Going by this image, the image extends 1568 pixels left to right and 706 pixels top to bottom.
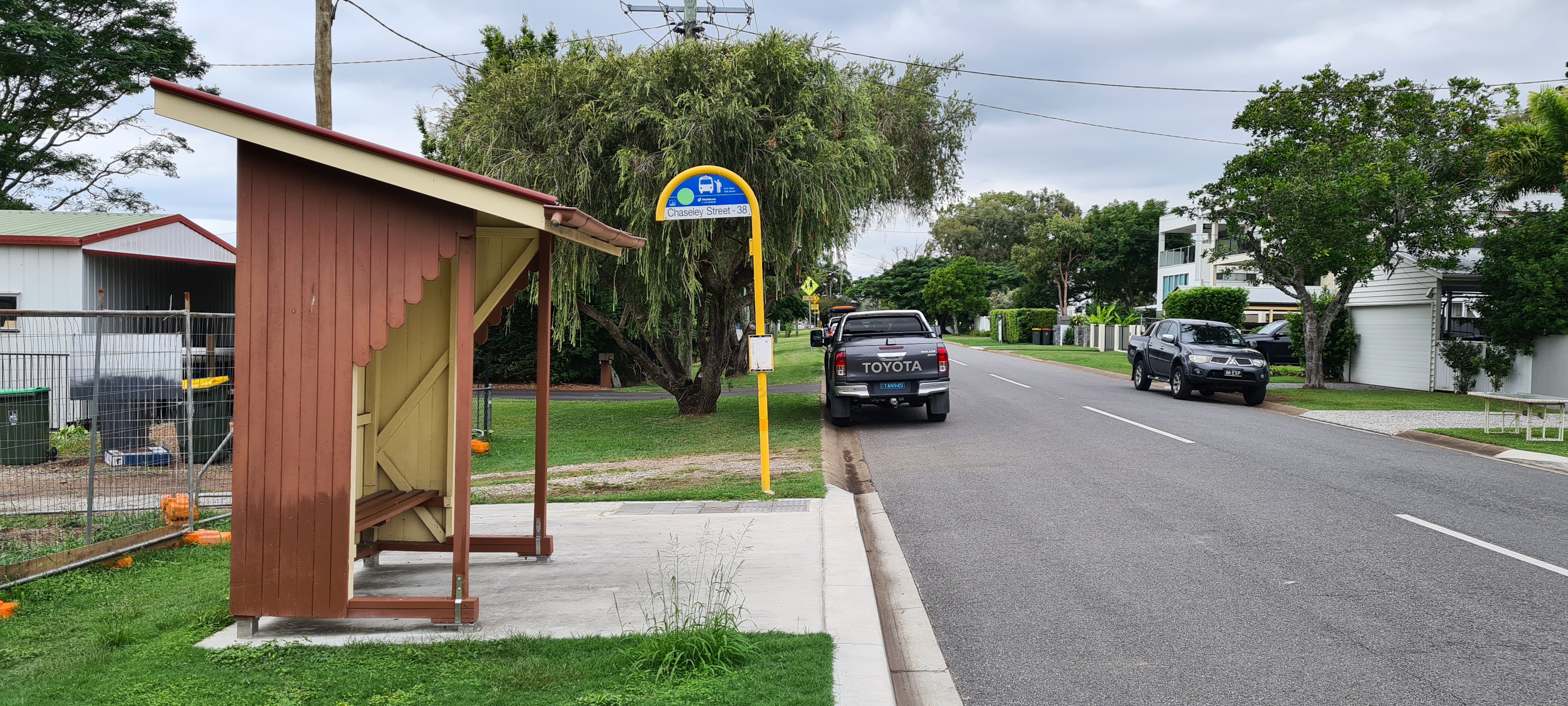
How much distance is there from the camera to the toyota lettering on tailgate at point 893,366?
15.1 meters

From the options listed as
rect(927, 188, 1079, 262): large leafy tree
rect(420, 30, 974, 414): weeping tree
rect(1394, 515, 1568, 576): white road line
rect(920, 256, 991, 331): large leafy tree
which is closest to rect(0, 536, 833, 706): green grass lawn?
rect(1394, 515, 1568, 576): white road line

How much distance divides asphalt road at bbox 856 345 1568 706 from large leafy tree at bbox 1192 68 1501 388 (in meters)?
8.57

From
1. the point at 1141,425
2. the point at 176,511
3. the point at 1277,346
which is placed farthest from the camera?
the point at 1277,346

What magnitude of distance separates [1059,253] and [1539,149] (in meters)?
49.8

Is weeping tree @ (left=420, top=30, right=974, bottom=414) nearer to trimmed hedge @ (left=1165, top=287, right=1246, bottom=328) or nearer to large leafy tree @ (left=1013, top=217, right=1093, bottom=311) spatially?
trimmed hedge @ (left=1165, top=287, right=1246, bottom=328)

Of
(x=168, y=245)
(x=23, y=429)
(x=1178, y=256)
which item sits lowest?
(x=23, y=429)

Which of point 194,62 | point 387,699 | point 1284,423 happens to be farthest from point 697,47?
point 194,62

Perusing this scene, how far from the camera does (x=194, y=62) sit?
30500 millimetres

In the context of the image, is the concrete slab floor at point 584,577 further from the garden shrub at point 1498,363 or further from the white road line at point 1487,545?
the garden shrub at point 1498,363

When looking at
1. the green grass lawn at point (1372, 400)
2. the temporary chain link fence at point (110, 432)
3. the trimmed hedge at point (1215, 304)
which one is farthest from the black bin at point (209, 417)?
the trimmed hedge at point (1215, 304)

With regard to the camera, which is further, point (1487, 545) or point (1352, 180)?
point (1352, 180)

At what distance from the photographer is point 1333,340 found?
26375 mm

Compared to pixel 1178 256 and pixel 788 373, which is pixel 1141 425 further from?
pixel 1178 256

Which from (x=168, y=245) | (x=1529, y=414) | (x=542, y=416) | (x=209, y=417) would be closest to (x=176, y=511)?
(x=209, y=417)
